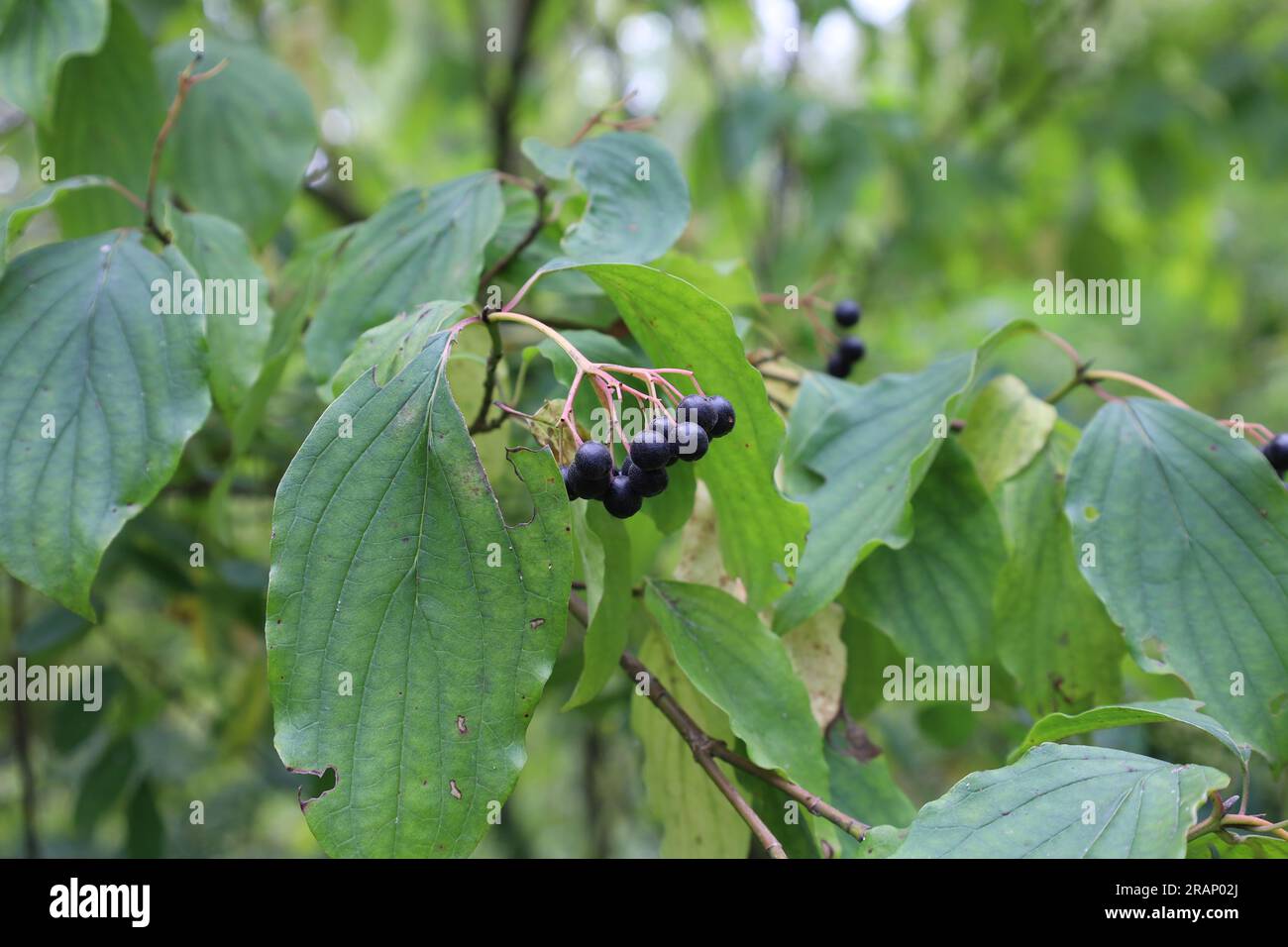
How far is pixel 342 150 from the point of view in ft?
9.96

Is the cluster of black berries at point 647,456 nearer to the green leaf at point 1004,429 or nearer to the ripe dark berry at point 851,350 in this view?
the green leaf at point 1004,429

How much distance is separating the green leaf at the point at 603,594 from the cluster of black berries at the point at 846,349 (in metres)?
0.82

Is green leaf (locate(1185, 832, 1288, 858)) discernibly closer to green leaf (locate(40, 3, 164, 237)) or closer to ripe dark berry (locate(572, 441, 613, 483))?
ripe dark berry (locate(572, 441, 613, 483))

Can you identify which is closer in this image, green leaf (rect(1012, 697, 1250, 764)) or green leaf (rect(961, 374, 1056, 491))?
green leaf (rect(1012, 697, 1250, 764))

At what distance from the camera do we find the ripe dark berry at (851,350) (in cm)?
175

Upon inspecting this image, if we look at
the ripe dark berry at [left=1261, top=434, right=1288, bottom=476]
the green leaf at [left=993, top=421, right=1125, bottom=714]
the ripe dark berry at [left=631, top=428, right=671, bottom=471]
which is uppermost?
the ripe dark berry at [left=1261, top=434, right=1288, bottom=476]

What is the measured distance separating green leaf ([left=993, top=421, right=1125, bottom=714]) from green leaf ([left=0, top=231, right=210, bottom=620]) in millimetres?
1040

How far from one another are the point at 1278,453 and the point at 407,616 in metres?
1.14

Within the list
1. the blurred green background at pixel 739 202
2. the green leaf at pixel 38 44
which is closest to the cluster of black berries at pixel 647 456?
the blurred green background at pixel 739 202

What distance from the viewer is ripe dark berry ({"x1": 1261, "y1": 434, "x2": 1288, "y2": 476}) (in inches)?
50.2

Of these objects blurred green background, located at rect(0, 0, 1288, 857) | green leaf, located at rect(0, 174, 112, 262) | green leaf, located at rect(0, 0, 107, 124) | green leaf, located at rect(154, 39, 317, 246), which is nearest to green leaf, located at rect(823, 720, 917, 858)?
blurred green background, located at rect(0, 0, 1288, 857)
